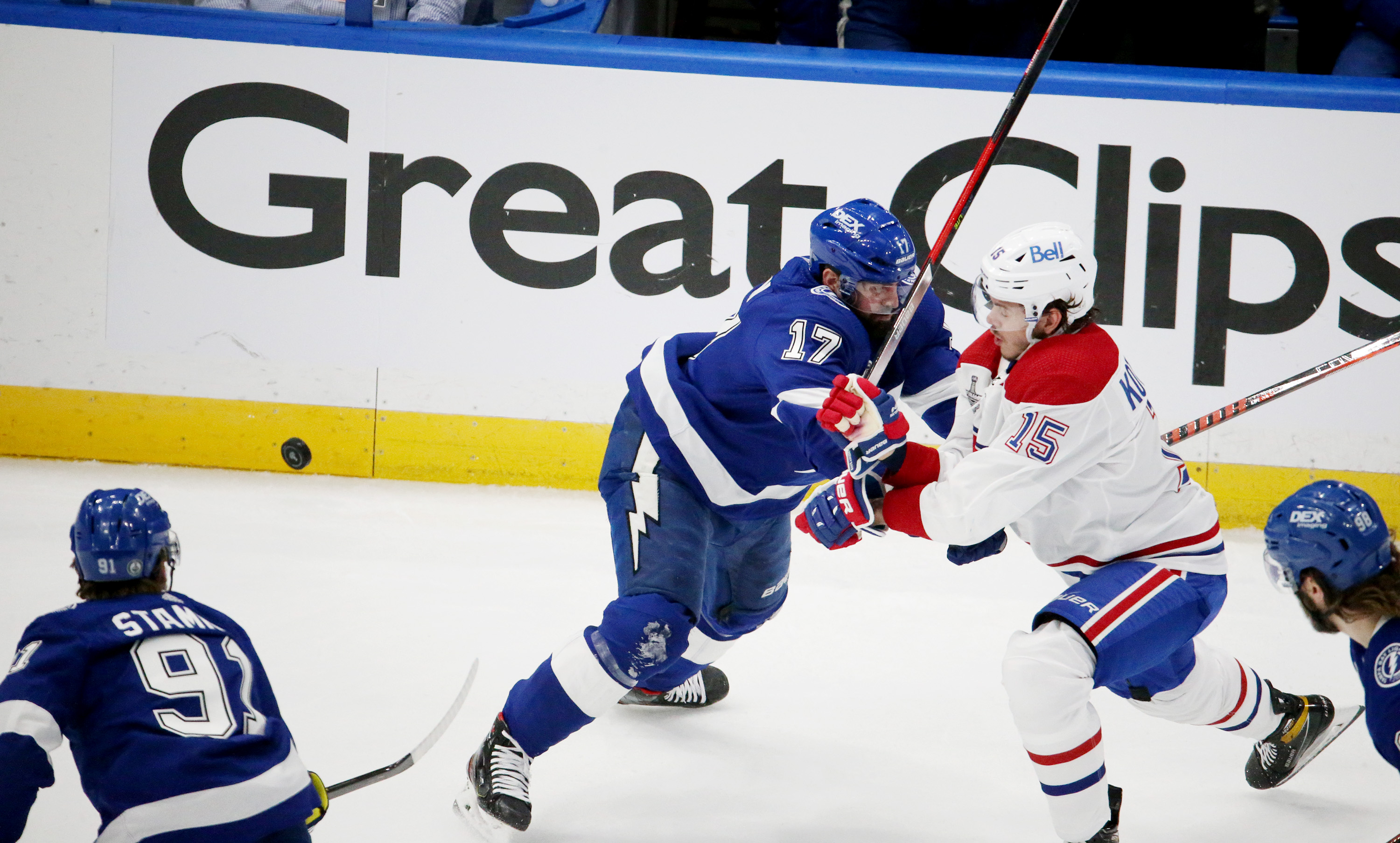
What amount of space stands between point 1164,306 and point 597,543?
231 centimetres

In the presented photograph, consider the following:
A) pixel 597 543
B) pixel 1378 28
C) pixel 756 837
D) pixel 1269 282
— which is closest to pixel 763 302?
pixel 756 837

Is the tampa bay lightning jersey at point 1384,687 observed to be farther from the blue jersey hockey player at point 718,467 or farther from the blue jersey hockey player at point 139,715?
the blue jersey hockey player at point 139,715

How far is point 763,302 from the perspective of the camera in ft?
8.18

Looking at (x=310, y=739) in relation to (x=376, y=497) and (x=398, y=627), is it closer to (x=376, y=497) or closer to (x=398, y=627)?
(x=398, y=627)

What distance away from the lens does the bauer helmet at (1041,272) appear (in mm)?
2260

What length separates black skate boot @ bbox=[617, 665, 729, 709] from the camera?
3.01 meters

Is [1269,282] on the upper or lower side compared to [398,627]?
upper

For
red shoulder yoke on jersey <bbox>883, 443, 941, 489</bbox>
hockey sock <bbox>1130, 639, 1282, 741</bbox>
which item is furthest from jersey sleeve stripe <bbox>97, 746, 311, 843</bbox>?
hockey sock <bbox>1130, 639, 1282, 741</bbox>

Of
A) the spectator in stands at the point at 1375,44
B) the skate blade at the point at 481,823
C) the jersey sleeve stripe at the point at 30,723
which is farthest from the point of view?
the spectator in stands at the point at 1375,44

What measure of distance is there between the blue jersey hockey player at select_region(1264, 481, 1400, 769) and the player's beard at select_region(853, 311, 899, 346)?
83 cm

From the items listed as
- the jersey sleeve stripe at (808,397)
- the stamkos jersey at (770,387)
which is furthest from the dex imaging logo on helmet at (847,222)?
the jersey sleeve stripe at (808,397)

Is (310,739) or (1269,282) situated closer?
(310,739)

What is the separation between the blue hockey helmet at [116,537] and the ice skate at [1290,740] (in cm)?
222

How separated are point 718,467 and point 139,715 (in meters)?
1.25
